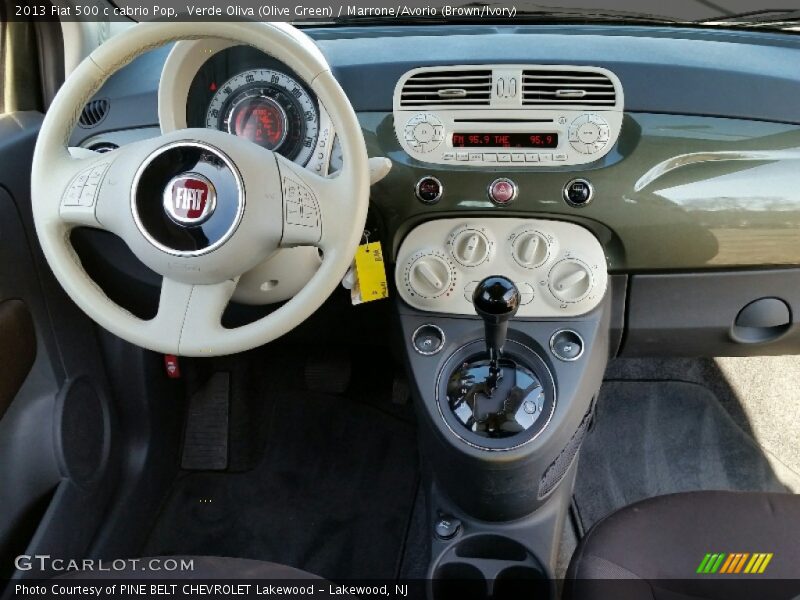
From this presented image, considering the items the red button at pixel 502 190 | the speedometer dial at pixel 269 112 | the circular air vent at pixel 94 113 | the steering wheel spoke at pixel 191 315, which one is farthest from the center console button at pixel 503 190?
the circular air vent at pixel 94 113

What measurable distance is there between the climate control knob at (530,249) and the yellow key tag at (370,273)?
0.89 ft

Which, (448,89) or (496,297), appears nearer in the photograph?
(496,297)

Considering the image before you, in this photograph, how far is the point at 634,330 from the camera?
1.79 metres

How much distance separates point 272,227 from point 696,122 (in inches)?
34.0

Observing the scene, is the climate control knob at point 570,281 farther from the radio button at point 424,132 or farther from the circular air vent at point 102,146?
the circular air vent at point 102,146

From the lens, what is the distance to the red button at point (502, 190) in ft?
5.18

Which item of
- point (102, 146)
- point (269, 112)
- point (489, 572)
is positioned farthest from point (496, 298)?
point (102, 146)

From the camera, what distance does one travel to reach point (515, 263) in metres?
1.61

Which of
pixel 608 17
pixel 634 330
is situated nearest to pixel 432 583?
pixel 634 330

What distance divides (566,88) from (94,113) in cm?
99

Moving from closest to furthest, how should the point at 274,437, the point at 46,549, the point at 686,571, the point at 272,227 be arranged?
the point at 272,227 < the point at 686,571 < the point at 46,549 < the point at 274,437

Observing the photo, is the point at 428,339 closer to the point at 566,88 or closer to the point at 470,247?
the point at 470,247

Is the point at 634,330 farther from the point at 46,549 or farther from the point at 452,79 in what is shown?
the point at 46,549

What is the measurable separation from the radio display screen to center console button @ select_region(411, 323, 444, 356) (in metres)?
0.38
